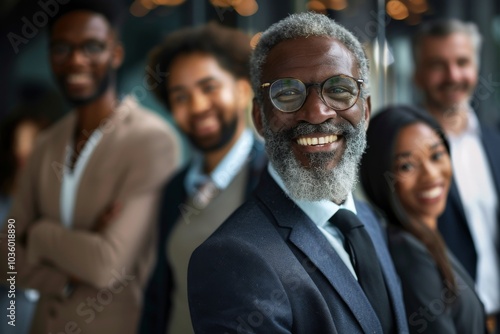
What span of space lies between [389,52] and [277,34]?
1.77m

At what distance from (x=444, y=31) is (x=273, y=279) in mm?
2199

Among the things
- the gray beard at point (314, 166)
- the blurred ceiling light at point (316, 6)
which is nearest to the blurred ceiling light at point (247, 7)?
the blurred ceiling light at point (316, 6)

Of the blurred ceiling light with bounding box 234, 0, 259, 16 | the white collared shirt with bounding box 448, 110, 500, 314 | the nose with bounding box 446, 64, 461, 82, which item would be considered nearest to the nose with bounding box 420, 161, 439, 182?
the white collared shirt with bounding box 448, 110, 500, 314

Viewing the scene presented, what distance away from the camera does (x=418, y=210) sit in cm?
244

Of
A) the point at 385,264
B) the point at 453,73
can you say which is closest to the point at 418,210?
the point at 385,264

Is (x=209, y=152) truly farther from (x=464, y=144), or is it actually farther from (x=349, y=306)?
(x=349, y=306)

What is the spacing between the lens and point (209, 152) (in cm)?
293

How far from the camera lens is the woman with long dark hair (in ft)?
6.90

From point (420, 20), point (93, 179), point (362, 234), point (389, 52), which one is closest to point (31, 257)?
point (93, 179)

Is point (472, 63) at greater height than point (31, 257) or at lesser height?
greater

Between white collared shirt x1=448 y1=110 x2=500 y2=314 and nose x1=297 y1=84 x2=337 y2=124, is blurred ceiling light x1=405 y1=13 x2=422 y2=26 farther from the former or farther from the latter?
nose x1=297 y1=84 x2=337 y2=124

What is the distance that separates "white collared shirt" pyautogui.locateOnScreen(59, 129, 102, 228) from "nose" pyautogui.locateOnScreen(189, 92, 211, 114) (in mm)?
445

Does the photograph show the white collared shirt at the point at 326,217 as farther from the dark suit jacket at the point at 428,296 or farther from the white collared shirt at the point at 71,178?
the white collared shirt at the point at 71,178

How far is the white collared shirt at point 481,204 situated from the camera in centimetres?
308
